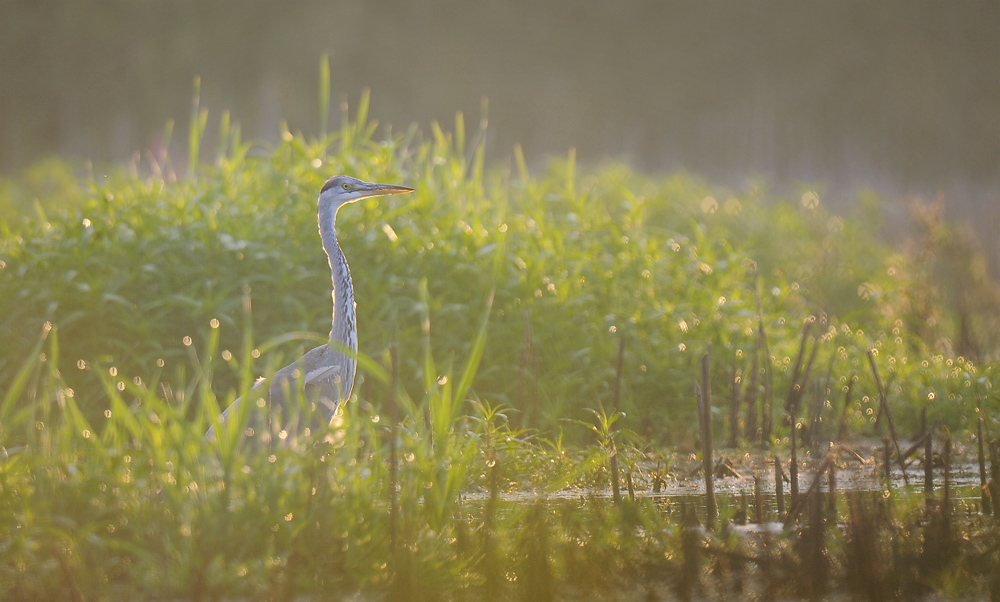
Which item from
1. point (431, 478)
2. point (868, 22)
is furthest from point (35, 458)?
point (868, 22)

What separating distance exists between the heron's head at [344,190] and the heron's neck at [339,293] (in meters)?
0.06

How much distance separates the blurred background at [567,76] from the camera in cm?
3183

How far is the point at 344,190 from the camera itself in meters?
5.24

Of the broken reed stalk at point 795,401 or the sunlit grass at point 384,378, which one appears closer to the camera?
the sunlit grass at point 384,378

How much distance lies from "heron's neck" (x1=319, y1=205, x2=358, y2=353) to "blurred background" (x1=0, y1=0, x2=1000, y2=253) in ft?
84.3

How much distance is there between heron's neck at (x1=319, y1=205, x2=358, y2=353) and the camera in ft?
16.1

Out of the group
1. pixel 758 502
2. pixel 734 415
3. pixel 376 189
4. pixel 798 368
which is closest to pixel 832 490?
pixel 758 502

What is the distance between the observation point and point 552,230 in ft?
22.0

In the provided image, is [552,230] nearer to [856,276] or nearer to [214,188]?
[214,188]

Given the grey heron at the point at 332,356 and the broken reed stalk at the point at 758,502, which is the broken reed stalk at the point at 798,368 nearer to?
the broken reed stalk at the point at 758,502

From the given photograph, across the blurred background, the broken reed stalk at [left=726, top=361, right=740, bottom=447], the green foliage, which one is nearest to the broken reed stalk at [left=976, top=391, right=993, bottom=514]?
the green foliage

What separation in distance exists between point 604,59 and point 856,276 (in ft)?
103

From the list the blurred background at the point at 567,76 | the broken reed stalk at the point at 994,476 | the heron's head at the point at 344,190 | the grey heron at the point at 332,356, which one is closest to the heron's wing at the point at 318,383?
the grey heron at the point at 332,356

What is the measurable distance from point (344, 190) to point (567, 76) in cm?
3550
